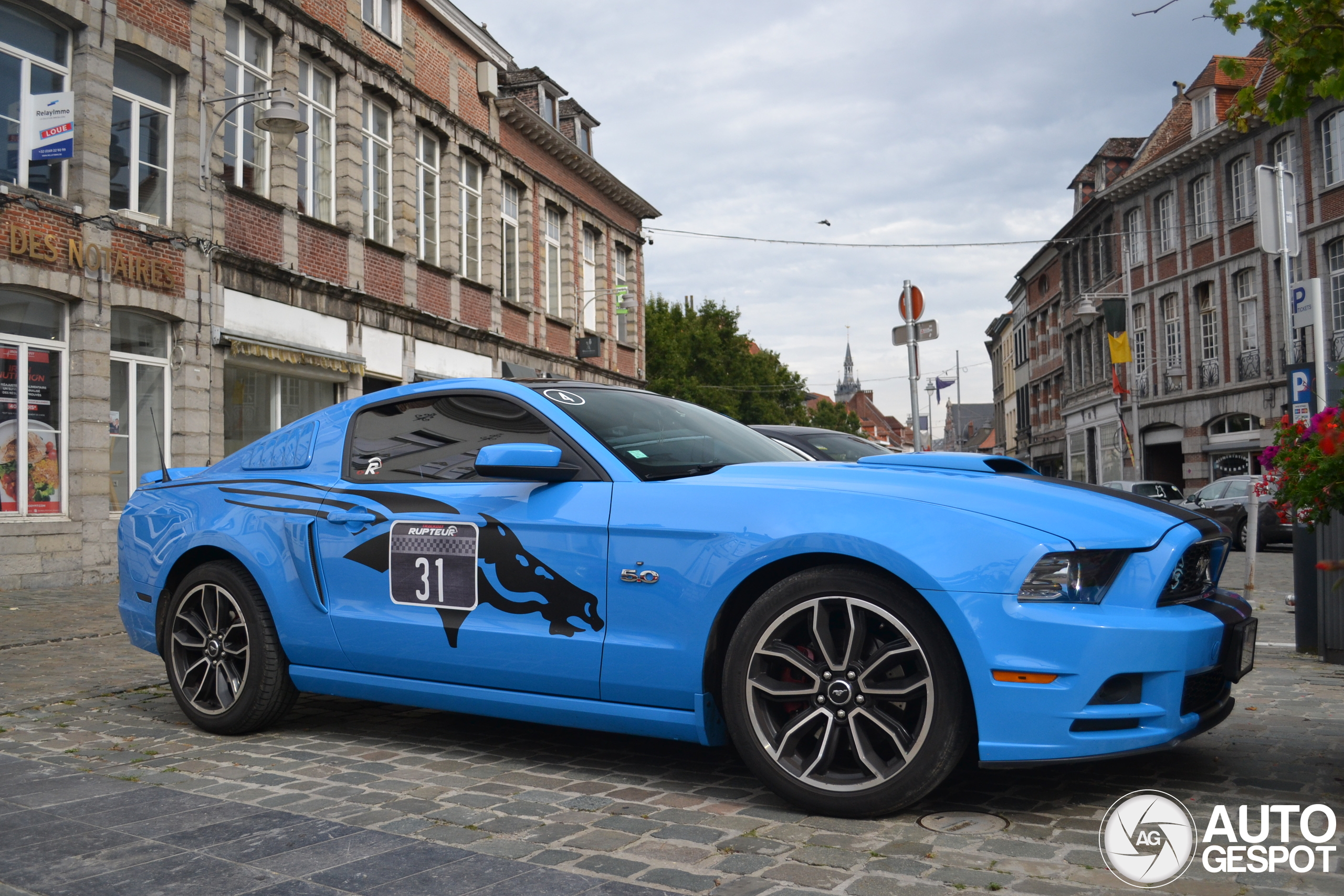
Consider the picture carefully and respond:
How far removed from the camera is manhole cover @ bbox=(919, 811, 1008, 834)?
3.29m

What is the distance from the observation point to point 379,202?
2172cm

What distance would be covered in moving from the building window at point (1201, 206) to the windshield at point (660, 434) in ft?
112

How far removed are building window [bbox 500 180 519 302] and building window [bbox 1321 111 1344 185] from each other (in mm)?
20684

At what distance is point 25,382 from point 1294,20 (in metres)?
13.5

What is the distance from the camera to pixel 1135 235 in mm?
38938

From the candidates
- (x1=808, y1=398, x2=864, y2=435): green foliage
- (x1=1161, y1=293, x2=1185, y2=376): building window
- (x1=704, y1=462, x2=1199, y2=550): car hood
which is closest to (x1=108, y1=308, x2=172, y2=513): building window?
(x1=704, y1=462, x2=1199, y2=550): car hood

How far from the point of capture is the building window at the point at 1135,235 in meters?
38.3

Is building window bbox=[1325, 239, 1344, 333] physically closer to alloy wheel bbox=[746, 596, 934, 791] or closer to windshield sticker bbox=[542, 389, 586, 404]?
windshield sticker bbox=[542, 389, 586, 404]

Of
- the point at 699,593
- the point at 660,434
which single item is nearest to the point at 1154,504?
the point at 699,593

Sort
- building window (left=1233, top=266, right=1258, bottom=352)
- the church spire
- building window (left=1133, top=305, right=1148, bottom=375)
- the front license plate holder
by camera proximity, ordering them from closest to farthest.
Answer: the front license plate holder
building window (left=1233, top=266, right=1258, bottom=352)
building window (left=1133, top=305, right=1148, bottom=375)
the church spire

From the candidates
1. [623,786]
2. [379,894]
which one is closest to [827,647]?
[623,786]

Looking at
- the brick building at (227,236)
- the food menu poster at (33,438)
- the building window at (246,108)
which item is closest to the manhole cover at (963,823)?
the brick building at (227,236)

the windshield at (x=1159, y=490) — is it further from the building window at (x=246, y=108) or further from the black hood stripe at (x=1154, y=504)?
the black hood stripe at (x=1154, y=504)

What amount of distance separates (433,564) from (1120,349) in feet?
115
